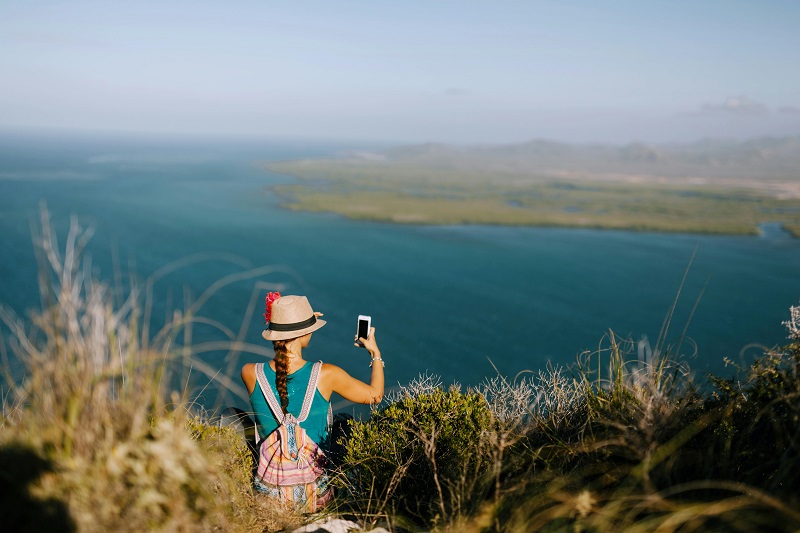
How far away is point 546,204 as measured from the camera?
238ft

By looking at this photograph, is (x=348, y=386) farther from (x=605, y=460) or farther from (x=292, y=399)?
(x=605, y=460)

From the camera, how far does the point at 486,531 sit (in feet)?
7.84

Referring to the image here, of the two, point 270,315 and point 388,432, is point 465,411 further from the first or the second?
point 270,315

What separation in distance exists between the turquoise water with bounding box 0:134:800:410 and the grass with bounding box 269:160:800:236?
445cm

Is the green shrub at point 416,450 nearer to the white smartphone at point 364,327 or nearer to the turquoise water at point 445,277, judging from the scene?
the white smartphone at point 364,327

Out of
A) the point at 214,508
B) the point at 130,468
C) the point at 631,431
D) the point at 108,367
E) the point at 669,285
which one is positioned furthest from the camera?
the point at 669,285

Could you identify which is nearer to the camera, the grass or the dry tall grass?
the dry tall grass

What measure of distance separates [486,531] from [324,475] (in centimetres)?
131

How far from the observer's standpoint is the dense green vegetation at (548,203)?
190 feet

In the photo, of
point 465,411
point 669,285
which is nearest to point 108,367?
point 465,411

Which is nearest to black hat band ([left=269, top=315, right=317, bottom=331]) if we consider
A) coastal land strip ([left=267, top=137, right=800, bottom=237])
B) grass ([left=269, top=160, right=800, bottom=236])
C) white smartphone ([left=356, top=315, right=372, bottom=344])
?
white smartphone ([left=356, top=315, right=372, bottom=344])

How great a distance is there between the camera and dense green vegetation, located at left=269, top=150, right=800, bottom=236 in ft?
190

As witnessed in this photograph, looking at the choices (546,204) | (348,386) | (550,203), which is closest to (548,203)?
(550,203)

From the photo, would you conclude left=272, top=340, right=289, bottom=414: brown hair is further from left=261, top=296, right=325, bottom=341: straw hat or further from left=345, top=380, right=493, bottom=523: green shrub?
left=345, top=380, right=493, bottom=523: green shrub
